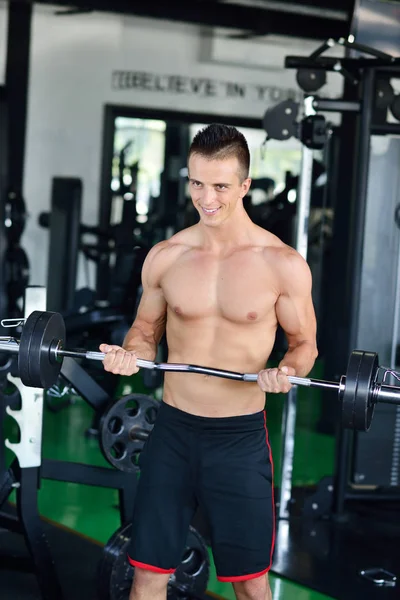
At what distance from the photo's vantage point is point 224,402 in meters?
2.37

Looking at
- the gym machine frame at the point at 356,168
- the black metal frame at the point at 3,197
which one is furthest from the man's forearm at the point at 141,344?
the black metal frame at the point at 3,197

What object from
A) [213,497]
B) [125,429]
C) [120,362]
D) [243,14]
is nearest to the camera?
[120,362]

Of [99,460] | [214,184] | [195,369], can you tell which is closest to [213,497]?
[195,369]

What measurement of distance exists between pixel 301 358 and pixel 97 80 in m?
5.67

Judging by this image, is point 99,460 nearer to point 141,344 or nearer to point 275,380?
point 141,344

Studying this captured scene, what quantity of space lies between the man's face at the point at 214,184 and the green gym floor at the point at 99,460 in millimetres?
1469

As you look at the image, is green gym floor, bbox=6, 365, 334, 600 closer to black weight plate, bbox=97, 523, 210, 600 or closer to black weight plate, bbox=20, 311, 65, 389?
black weight plate, bbox=97, 523, 210, 600

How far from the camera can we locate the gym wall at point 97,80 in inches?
293

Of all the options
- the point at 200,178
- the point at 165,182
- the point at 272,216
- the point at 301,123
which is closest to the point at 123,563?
the point at 200,178

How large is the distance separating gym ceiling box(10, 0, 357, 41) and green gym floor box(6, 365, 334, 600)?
2.63m

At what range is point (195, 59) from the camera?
7.82 m

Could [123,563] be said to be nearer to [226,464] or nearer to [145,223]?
[226,464]

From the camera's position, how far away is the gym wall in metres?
7.44

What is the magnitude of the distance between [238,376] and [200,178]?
1.50 feet
